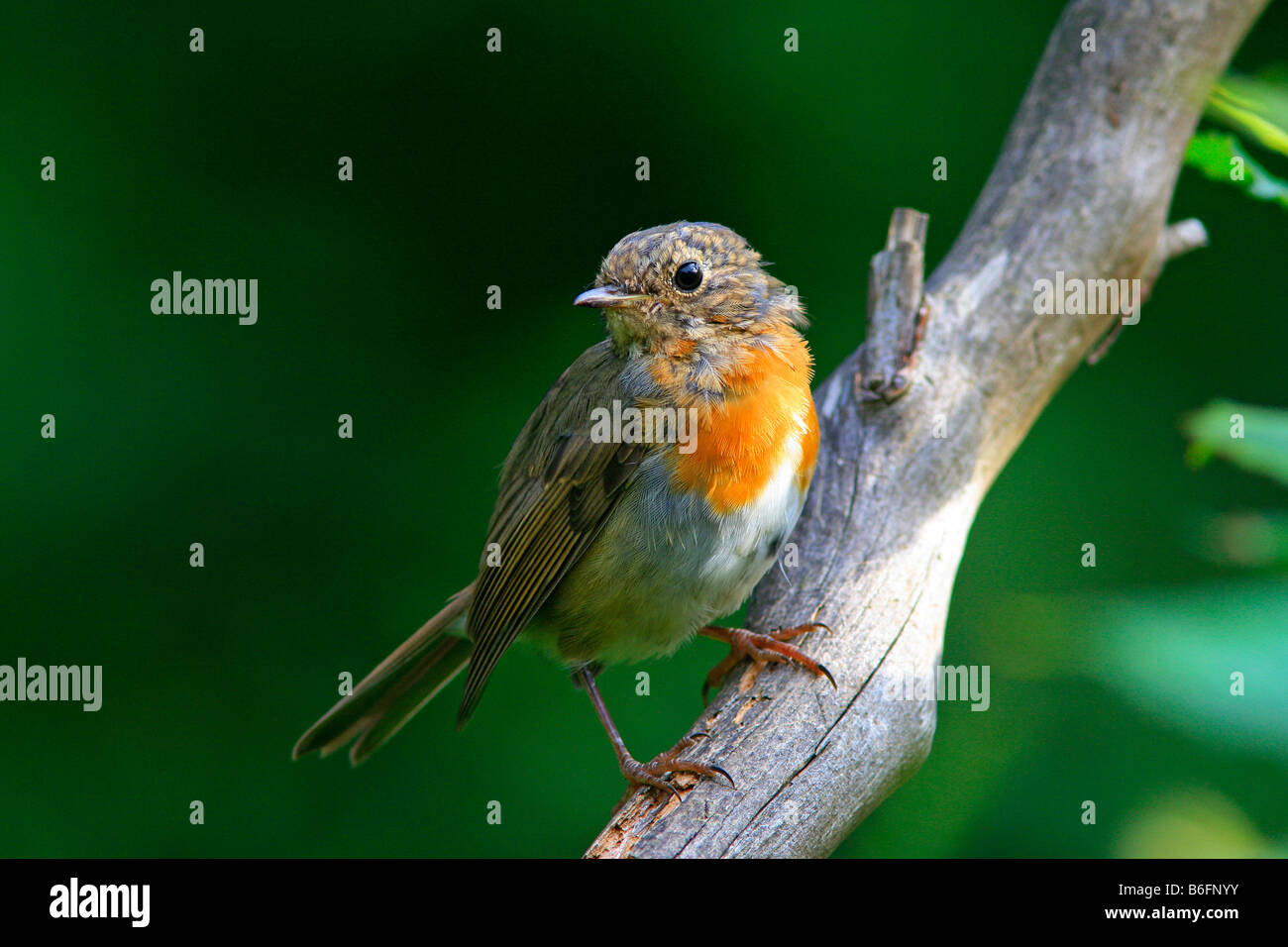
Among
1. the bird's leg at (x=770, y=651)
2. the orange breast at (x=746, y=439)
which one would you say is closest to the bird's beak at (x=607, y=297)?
the orange breast at (x=746, y=439)

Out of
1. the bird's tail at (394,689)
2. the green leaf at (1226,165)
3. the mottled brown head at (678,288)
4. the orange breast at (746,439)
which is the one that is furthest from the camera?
the bird's tail at (394,689)

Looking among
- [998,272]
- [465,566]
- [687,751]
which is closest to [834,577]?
[687,751]

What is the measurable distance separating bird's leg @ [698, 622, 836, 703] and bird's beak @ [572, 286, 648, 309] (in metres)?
0.94

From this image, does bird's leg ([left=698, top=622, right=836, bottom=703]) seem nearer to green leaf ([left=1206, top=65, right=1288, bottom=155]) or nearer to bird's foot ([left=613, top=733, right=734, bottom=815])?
bird's foot ([left=613, top=733, right=734, bottom=815])

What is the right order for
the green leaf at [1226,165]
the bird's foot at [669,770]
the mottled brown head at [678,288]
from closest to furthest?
the green leaf at [1226,165]
the bird's foot at [669,770]
the mottled brown head at [678,288]

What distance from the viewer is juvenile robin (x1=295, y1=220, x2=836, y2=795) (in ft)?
9.70

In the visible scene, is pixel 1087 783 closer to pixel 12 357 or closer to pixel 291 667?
pixel 291 667

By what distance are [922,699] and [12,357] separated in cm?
372

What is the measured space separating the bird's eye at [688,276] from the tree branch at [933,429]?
0.67 m

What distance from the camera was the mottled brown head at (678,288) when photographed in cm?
307

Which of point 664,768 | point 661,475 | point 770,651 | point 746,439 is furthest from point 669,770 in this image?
point 746,439

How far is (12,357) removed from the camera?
4.52m

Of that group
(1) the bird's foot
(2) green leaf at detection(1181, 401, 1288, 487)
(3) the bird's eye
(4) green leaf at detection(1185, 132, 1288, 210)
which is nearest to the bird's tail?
(1) the bird's foot

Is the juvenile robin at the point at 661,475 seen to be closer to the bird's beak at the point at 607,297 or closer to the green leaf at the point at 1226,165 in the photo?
the bird's beak at the point at 607,297
